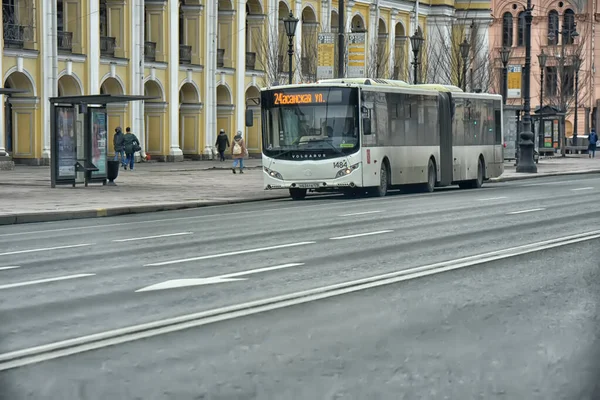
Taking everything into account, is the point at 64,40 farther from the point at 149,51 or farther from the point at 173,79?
the point at 173,79

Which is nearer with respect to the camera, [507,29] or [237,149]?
[237,149]

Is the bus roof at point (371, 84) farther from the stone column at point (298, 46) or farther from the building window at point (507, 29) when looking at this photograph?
the building window at point (507, 29)

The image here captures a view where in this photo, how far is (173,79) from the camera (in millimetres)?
62906

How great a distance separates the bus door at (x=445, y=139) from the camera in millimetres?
37125

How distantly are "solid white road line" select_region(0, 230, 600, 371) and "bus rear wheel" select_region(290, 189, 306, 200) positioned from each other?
727 inches

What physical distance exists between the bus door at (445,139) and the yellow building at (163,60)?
4.57 meters

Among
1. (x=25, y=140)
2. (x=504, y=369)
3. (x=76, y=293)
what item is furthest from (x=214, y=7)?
(x=504, y=369)

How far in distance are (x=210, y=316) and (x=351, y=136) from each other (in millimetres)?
22430

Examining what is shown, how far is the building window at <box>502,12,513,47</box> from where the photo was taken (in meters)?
112

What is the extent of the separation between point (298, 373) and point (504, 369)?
1.12 meters

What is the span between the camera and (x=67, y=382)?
7.06 metres

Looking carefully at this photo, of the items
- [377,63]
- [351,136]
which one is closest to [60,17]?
[377,63]

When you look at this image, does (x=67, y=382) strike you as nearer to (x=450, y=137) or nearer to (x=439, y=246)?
(x=439, y=246)

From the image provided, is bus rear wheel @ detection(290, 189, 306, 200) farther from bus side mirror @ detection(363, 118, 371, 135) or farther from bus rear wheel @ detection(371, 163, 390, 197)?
bus side mirror @ detection(363, 118, 371, 135)
